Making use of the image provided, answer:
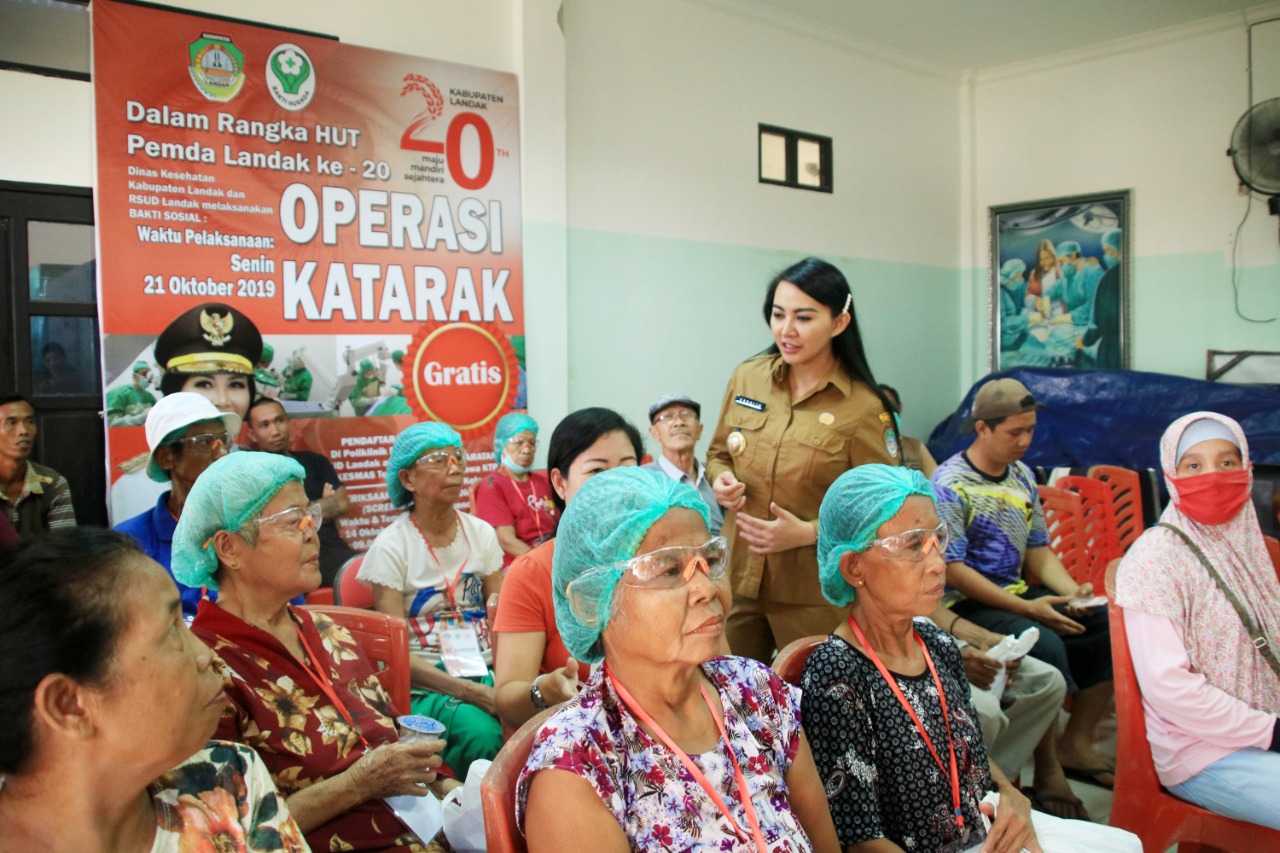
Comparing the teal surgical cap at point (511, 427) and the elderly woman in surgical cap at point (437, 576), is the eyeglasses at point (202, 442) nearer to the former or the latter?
the elderly woman in surgical cap at point (437, 576)

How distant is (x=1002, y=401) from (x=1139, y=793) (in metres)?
1.49

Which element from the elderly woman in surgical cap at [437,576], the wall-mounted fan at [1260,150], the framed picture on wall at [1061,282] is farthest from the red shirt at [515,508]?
the wall-mounted fan at [1260,150]

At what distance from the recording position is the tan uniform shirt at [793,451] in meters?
2.67

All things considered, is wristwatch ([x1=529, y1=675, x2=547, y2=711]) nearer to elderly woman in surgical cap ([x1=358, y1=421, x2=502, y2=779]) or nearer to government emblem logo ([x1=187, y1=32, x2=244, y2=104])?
elderly woman in surgical cap ([x1=358, y1=421, x2=502, y2=779])

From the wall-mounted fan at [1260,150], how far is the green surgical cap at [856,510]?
605 cm

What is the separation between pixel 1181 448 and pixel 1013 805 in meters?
1.24

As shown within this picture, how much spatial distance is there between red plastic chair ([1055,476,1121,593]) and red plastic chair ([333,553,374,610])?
3198 mm

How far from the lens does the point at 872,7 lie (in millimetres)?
6477

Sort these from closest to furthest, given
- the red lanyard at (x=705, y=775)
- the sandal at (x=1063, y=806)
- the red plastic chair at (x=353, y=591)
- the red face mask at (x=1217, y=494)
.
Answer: the red lanyard at (x=705, y=775) < the red face mask at (x=1217, y=494) < the red plastic chair at (x=353, y=591) < the sandal at (x=1063, y=806)

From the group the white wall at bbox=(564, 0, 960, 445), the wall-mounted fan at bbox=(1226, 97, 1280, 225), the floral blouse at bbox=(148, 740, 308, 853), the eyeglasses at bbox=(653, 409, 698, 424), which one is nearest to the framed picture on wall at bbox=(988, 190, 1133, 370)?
the white wall at bbox=(564, 0, 960, 445)

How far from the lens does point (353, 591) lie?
3.00 metres

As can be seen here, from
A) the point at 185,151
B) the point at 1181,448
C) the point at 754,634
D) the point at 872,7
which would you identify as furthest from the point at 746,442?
the point at 872,7

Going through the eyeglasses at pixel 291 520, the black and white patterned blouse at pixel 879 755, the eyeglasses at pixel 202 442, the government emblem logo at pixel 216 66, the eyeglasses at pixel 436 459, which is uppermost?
the government emblem logo at pixel 216 66

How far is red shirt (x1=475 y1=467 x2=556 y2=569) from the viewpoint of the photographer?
4.38m
